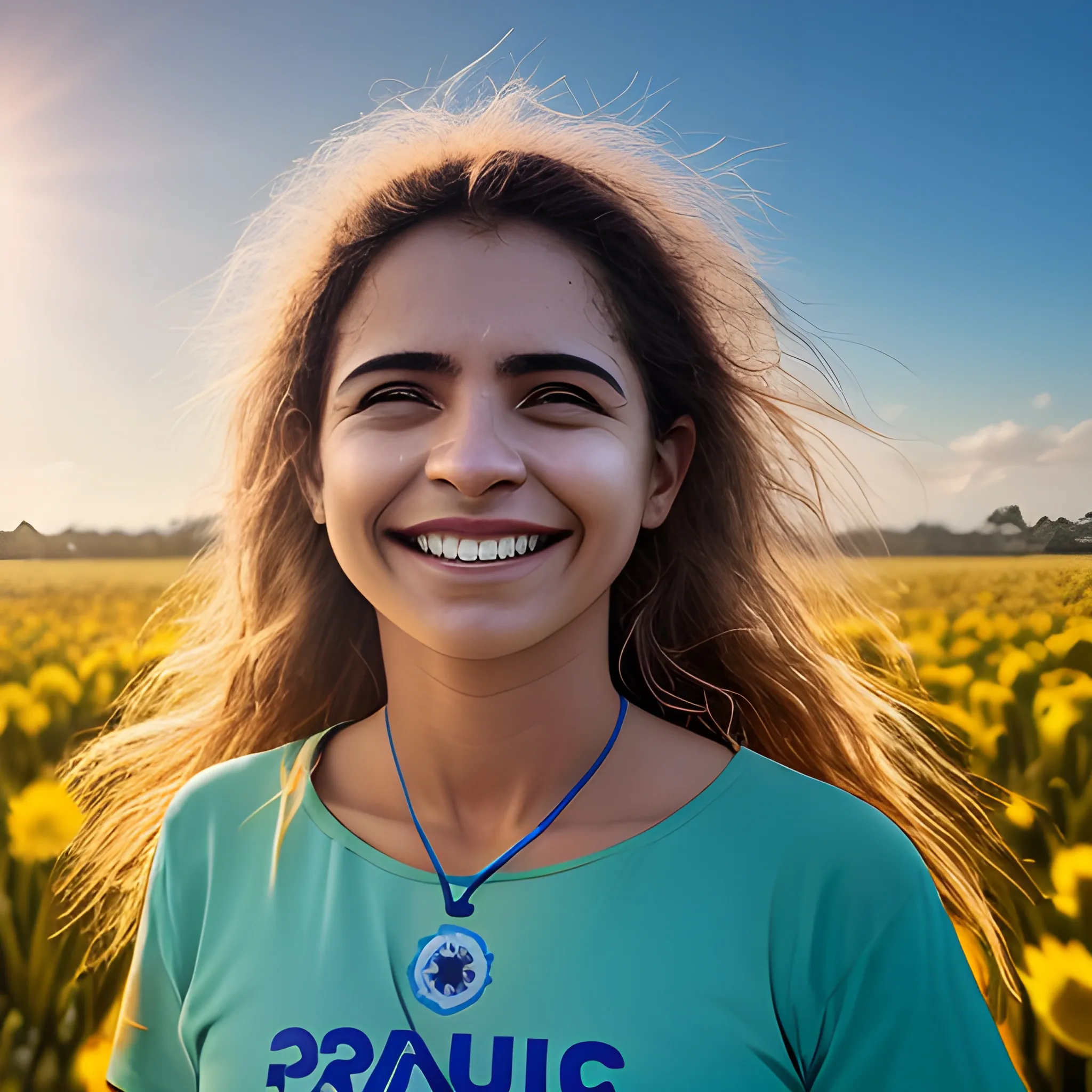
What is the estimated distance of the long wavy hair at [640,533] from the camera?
1.43 meters

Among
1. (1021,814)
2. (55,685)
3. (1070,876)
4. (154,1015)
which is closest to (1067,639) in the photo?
(1021,814)

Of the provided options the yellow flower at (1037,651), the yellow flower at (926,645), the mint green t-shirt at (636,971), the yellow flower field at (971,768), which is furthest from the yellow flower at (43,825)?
the yellow flower at (1037,651)

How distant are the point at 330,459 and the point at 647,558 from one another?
58 cm

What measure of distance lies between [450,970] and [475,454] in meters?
0.64

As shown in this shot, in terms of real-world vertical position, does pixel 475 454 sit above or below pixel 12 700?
above

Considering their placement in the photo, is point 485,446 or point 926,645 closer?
point 485,446

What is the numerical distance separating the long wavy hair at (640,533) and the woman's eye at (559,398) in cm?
14

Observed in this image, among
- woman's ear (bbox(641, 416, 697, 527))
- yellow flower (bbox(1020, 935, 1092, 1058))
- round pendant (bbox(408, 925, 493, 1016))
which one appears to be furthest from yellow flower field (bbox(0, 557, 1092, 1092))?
round pendant (bbox(408, 925, 493, 1016))

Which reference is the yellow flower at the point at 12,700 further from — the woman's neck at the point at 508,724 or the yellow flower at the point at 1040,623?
the yellow flower at the point at 1040,623

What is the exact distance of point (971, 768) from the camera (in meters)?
2.12

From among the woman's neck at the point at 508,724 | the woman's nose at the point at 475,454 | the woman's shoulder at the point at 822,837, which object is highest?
the woman's nose at the point at 475,454

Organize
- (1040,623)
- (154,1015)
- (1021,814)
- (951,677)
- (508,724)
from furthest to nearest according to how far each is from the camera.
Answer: (1040,623), (951,677), (1021,814), (154,1015), (508,724)

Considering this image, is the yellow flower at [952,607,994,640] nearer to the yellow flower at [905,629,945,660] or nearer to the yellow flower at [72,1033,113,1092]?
the yellow flower at [905,629,945,660]

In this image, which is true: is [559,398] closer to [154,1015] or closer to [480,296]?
[480,296]
